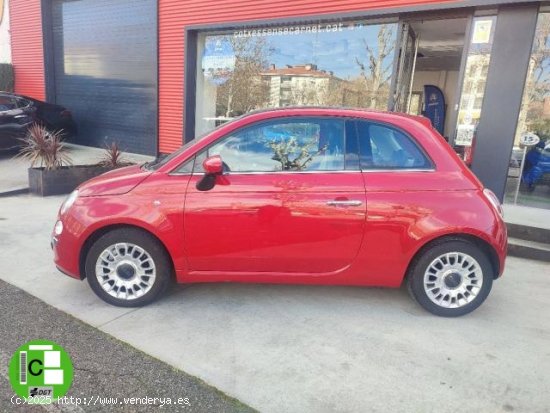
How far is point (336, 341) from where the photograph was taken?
301cm

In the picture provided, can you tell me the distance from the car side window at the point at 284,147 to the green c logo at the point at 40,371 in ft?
5.26

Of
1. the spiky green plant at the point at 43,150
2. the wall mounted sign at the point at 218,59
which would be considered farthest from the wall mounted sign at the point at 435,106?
the spiky green plant at the point at 43,150

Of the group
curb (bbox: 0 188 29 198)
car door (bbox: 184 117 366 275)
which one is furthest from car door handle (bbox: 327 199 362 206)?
curb (bbox: 0 188 29 198)

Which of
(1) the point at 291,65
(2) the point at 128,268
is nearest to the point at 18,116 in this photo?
(1) the point at 291,65

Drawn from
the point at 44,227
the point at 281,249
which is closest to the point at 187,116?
the point at 44,227

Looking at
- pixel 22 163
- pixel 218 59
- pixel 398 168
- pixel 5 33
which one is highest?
pixel 5 33

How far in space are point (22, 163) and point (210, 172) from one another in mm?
7993

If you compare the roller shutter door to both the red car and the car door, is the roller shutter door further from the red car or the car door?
the car door

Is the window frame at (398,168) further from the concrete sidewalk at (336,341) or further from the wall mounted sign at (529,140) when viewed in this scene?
the wall mounted sign at (529,140)

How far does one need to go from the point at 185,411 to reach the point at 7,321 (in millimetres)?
1722

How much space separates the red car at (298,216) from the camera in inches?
127

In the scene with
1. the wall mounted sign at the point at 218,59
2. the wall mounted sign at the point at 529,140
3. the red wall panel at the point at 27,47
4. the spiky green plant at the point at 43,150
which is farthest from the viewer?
the red wall panel at the point at 27,47

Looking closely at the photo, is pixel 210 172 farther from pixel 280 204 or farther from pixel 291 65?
pixel 291 65

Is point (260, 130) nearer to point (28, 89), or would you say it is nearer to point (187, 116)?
point (187, 116)
